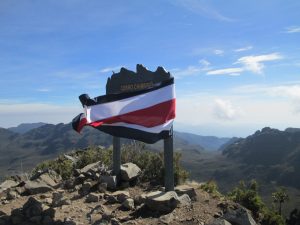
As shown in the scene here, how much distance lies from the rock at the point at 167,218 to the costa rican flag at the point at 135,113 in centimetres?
289

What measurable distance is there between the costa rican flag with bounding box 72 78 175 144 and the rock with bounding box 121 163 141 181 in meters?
3.69

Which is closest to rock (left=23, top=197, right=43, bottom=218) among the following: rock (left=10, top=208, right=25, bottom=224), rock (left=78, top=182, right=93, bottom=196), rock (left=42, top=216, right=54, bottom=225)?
rock (left=10, top=208, right=25, bottom=224)

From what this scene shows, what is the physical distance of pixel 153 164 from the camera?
20.4 metres

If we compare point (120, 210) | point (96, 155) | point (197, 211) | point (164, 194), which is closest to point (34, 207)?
point (120, 210)

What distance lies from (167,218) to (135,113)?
4.18 m

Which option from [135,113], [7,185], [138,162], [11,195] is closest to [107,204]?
[135,113]

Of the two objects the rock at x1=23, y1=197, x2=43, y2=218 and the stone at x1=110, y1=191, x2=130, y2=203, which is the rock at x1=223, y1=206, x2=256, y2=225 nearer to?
the stone at x1=110, y1=191, x2=130, y2=203

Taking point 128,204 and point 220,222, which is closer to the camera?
point 220,222

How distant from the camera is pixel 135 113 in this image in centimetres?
1569

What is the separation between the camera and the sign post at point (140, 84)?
53.1ft

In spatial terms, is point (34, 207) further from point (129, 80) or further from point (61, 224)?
point (129, 80)

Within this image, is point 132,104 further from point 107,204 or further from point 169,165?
point 107,204

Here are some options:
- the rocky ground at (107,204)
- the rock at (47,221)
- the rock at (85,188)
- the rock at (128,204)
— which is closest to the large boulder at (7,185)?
the rocky ground at (107,204)

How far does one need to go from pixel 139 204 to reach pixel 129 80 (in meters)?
5.76
